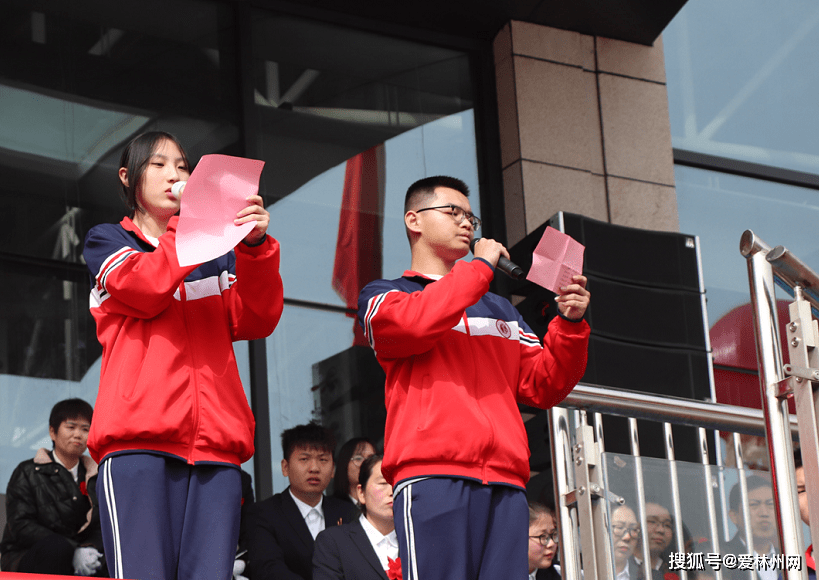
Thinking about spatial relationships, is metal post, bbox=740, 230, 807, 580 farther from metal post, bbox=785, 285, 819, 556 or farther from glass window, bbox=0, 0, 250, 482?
glass window, bbox=0, 0, 250, 482

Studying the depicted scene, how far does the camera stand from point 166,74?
676 centimetres

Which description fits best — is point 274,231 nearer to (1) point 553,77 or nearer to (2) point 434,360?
(1) point 553,77

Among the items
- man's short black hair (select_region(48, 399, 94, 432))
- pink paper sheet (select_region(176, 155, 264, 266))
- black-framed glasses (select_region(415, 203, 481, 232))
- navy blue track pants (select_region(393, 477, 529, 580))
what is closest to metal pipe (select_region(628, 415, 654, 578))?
navy blue track pants (select_region(393, 477, 529, 580))

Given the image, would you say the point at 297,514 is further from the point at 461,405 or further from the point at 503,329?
the point at 461,405

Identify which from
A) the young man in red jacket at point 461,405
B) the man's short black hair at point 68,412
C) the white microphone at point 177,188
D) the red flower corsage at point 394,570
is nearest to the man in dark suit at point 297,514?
the red flower corsage at point 394,570

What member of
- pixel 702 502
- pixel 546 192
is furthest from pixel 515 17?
pixel 702 502

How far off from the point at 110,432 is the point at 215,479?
0.30 m

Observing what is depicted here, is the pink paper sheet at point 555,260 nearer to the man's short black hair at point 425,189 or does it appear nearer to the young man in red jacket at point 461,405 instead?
the young man in red jacket at point 461,405

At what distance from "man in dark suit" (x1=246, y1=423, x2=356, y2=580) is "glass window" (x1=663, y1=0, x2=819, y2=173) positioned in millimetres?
3845

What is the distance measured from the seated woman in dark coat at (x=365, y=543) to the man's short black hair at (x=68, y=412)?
1490mm

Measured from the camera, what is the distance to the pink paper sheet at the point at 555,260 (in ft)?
11.7

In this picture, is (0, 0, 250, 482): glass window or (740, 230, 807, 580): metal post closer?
(740, 230, 807, 580): metal post

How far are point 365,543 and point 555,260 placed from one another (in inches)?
68.1

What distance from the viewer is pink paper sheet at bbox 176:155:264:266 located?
2939mm
